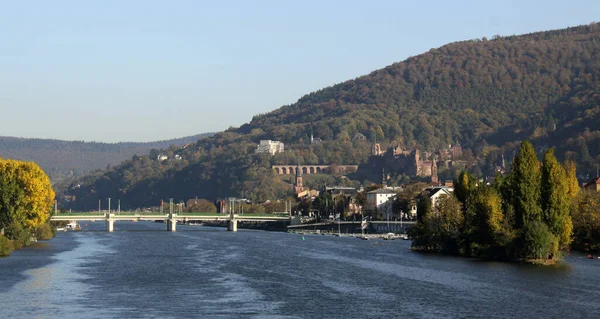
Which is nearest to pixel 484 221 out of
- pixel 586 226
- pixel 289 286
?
pixel 586 226

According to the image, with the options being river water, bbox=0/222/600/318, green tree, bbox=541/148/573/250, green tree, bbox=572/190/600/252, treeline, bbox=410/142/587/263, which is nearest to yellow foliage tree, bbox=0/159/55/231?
river water, bbox=0/222/600/318

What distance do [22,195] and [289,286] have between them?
179 feet

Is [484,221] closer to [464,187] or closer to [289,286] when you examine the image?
[464,187]

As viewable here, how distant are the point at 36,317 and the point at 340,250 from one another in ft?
229

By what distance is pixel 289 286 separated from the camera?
8288cm

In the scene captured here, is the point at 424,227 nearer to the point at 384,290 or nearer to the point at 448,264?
the point at 448,264

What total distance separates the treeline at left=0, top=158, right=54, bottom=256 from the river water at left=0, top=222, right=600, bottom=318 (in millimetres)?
6314

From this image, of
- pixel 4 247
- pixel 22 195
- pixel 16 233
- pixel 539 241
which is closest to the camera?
pixel 539 241

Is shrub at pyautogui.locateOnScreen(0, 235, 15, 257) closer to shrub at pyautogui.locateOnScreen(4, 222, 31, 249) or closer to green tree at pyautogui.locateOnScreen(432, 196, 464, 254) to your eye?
shrub at pyautogui.locateOnScreen(4, 222, 31, 249)

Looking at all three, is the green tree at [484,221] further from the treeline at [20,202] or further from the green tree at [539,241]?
the treeline at [20,202]

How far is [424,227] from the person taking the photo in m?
122

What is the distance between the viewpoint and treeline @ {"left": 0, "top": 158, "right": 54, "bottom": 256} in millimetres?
123875

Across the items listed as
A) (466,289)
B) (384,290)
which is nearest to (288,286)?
(384,290)

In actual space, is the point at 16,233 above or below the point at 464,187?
below
